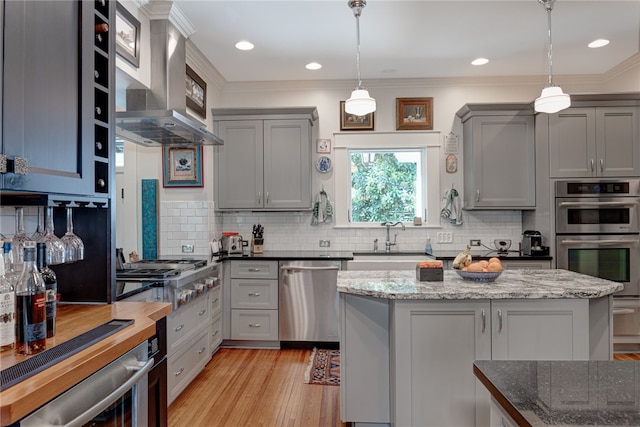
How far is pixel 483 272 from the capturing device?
2.22 m

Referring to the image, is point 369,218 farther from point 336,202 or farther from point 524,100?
point 524,100

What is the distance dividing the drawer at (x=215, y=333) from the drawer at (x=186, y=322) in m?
0.25

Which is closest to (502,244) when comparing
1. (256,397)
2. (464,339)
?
(464,339)

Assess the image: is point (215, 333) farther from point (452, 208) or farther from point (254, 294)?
point (452, 208)

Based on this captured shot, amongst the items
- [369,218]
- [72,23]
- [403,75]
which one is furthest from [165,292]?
[403,75]

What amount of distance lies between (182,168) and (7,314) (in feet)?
9.01

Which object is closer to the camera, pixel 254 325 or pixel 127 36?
pixel 127 36

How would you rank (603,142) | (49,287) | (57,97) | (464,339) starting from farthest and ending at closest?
1. (603,142)
2. (464,339)
3. (57,97)
4. (49,287)

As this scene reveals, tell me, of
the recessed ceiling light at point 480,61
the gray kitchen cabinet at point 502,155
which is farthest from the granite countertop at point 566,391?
the recessed ceiling light at point 480,61

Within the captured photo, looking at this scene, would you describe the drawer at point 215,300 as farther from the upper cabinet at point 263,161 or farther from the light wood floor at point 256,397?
the upper cabinet at point 263,161

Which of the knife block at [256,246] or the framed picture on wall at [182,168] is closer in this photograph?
the framed picture on wall at [182,168]

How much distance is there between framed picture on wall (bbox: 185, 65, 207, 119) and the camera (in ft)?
11.3

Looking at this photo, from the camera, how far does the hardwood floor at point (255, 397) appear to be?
246cm

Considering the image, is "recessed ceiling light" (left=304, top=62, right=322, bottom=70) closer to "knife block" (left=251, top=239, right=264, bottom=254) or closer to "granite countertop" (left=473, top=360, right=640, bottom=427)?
"knife block" (left=251, top=239, right=264, bottom=254)
